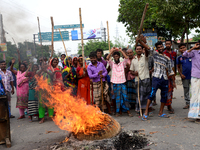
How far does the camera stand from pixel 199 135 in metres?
4.04

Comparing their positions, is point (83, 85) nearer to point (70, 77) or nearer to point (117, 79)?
point (70, 77)

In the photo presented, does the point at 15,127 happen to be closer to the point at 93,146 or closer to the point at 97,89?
the point at 97,89

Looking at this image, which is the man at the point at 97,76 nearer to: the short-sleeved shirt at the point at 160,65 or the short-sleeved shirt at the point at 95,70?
the short-sleeved shirt at the point at 95,70

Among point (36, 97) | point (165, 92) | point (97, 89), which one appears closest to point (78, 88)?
point (97, 89)

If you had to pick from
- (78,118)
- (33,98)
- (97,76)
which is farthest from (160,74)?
(33,98)

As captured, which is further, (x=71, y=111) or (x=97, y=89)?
(x=97, y=89)

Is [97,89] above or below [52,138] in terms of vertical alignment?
above

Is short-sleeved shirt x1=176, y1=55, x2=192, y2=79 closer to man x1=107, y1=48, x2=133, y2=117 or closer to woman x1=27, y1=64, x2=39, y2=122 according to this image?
man x1=107, y1=48, x2=133, y2=117

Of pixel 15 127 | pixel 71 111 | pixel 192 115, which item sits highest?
pixel 71 111

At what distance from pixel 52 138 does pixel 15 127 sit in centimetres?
185

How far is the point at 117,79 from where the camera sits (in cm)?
625

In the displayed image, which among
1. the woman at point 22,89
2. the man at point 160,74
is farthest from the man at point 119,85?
the woman at point 22,89

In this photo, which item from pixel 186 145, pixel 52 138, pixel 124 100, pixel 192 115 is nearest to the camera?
pixel 186 145

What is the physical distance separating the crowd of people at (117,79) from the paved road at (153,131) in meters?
0.35
